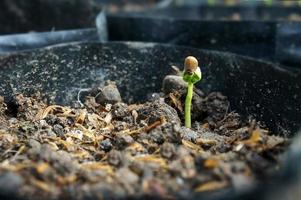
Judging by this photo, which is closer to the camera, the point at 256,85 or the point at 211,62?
the point at 256,85

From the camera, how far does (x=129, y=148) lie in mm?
875

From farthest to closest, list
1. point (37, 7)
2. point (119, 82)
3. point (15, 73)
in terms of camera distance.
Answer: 1. point (37, 7)
2. point (119, 82)
3. point (15, 73)

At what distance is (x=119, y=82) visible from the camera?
1.34 meters

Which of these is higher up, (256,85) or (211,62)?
(211,62)

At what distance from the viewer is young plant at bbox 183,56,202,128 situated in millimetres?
1039

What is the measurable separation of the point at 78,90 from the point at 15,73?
177 mm

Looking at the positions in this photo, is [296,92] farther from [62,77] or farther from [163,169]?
[62,77]

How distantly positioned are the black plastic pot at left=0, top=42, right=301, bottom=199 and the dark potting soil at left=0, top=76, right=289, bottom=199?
48 millimetres

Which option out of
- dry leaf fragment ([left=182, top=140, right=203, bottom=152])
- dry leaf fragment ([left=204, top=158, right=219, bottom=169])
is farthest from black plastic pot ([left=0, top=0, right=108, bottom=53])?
dry leaf fragment ([left=204, top=158, right=219, bottom=169])

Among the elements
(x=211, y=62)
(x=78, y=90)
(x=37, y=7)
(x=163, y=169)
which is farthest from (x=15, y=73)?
(x=37, y=7)

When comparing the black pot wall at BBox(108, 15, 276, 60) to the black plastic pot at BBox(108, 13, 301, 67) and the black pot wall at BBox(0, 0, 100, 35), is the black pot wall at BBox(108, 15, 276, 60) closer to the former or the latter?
the black plastic pot at BBox(108, 13, 301, 67)

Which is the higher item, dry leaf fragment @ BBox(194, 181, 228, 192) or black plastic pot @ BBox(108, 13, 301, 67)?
black plastic pot @ BBox(108, 13, 301, 67)

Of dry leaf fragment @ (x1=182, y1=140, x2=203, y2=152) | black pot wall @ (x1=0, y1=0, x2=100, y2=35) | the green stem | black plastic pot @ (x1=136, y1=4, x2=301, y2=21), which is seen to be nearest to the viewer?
dry leaf fragment @ (x1=182, y1=140, x2=203, y2=152)

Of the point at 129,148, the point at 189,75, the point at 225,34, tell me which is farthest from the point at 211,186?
the point at 225,34
